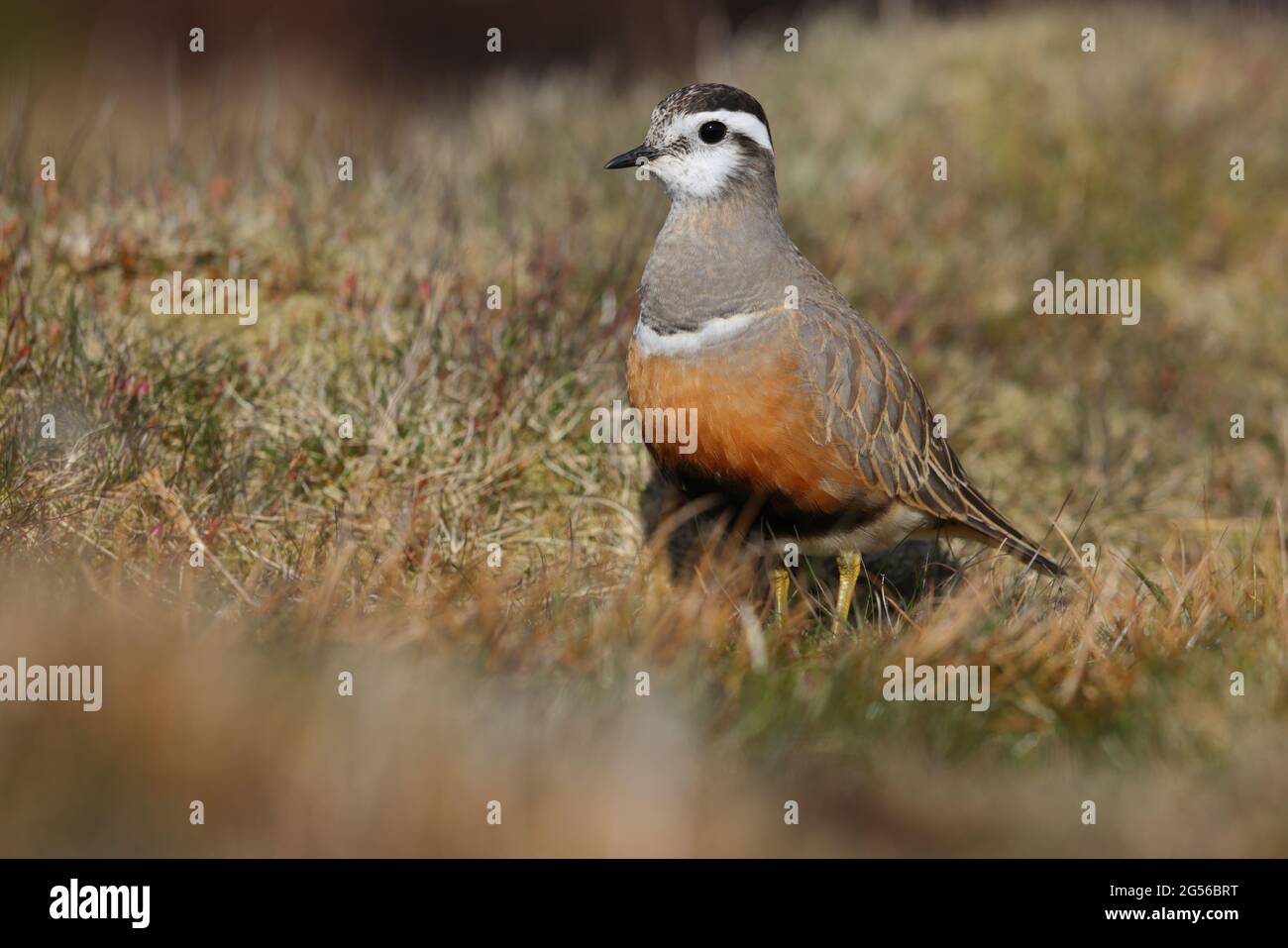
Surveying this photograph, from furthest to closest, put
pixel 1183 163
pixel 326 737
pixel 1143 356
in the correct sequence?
pixel 1183 163
pixel 1143 356
pixel 326 737

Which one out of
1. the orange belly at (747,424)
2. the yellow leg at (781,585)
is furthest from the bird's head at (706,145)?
the yellow leg at (781,585)

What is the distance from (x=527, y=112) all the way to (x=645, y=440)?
5644mm

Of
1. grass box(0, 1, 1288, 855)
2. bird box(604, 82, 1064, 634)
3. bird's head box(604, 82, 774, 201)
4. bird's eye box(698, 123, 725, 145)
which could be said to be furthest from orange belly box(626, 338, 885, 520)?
bird's eye box(698, 123, 725, 145)

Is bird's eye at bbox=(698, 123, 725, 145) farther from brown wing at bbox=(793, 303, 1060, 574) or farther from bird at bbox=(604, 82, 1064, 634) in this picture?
brown wing at bbox=(793, 303, 1060, 574)

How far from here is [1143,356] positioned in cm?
827

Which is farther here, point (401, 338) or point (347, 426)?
point (401, 338)

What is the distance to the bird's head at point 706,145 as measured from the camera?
18.0 feet

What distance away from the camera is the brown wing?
5.32 meters

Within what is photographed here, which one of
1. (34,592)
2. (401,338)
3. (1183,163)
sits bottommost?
(34,592)

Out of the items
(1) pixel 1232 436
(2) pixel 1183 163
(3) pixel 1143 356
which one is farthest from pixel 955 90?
(1) pixel 1232 436

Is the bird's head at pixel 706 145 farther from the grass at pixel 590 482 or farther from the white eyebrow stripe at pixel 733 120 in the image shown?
the grass at pixel 590 482

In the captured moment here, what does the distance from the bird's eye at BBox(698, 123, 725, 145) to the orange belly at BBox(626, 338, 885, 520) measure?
88cm

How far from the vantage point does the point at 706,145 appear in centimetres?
549

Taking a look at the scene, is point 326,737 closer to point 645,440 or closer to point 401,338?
point 645,440
